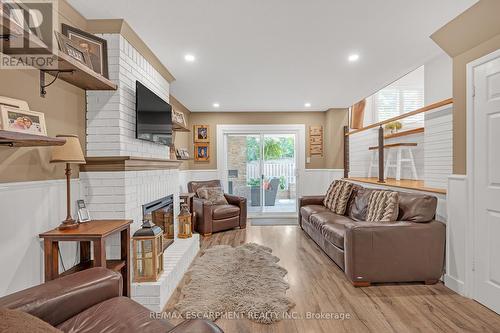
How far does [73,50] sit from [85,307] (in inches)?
65.3

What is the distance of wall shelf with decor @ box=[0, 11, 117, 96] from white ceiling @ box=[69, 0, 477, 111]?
62cm

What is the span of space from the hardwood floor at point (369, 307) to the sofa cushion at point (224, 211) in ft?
5.86

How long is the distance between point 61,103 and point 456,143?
3.50m

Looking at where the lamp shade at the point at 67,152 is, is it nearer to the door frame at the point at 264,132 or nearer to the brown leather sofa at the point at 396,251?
the brown leather sofa at the point at 396,251

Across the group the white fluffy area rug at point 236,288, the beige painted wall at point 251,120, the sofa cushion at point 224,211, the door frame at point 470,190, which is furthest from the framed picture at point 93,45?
the beige painted wall at point 251,120

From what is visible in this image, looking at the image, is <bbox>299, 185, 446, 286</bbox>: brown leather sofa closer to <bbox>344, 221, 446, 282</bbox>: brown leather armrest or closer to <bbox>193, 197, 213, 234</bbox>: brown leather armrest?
<bbox>344, 221, 446, 282</bbox>: brown leather armrest

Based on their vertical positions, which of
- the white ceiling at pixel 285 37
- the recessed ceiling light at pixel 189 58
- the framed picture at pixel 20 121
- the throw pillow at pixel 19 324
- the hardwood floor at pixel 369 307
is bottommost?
the hardwood floor at pixel 369 307

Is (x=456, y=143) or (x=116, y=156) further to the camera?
(x=456, y=143)

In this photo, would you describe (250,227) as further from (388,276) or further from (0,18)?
(0,18)

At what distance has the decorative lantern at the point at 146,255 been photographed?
2293mm

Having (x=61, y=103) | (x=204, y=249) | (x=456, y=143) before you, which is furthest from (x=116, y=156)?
(x=456, y=143)

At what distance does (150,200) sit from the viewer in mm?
2895

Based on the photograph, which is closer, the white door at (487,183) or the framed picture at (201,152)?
the white door at (487,183)

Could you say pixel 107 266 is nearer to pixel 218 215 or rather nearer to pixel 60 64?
pixel 60 64
